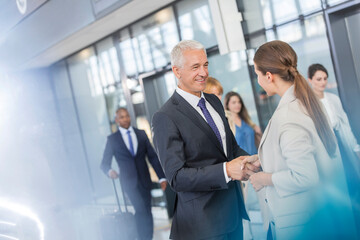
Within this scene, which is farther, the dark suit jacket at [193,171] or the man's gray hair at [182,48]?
the man's gray hair at [182,48]

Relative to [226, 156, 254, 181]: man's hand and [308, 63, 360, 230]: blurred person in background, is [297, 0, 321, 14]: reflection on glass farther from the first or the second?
[226, 156, 254, 181]: man's hand

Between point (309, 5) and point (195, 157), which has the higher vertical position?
point (309, 5)

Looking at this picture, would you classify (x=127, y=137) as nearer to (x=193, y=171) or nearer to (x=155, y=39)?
(x=155, y=39)

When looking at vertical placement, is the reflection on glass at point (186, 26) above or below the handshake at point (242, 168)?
above

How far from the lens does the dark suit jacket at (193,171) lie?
75.5 inches

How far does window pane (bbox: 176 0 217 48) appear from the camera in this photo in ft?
17.6

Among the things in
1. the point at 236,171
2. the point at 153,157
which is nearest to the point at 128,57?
the point at 153,157

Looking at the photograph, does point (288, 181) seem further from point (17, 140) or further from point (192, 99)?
point (17, 140)

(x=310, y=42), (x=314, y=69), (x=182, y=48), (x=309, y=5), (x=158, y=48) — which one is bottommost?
(x=314, y=69)

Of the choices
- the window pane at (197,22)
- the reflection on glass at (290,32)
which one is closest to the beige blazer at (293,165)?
the reflection on glass at (290,32)

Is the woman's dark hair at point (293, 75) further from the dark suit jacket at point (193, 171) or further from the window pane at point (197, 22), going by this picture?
the window pane at point (197, 22)

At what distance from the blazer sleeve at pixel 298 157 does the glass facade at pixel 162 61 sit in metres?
2.66

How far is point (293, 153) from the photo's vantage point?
1510 mm

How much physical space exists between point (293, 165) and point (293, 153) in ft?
0.16
